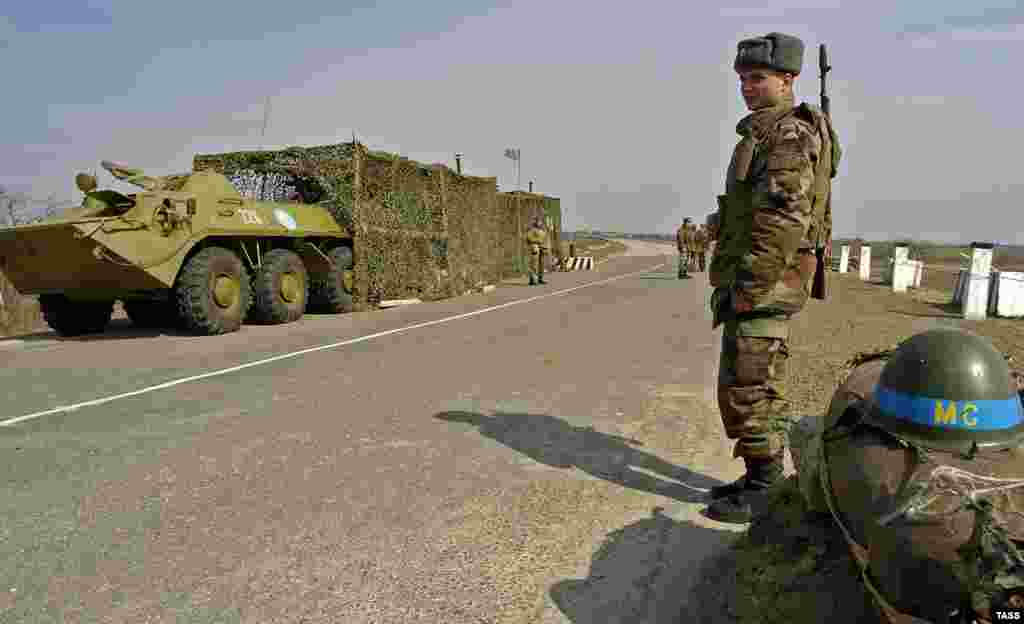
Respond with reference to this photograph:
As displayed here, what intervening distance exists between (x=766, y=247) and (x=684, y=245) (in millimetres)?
16823

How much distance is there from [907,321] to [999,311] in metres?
1.52

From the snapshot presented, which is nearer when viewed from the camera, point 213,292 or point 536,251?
point 213,292

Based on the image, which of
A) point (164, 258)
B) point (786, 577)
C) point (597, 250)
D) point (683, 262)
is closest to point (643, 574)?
point (786, 577)

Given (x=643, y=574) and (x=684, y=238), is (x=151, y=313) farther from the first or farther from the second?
(x=684, y=238)

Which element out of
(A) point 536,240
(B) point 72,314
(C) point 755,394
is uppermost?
(A) point 536,240

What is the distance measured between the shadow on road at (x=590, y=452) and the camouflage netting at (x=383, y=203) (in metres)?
8.51

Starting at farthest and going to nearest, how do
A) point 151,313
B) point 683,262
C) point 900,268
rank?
point 683,262, point 900,268, point 151,313

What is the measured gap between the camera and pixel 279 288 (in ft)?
33.6

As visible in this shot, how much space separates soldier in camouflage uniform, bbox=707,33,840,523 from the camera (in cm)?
286

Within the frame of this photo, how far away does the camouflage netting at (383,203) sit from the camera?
12.5 meters

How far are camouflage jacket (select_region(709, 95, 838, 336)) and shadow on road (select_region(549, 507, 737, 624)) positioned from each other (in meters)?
0.89

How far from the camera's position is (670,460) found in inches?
144

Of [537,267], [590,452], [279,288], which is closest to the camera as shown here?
[590,452]

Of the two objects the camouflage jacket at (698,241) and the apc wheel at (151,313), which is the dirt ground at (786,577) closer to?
the apc wheel at (151,313)
